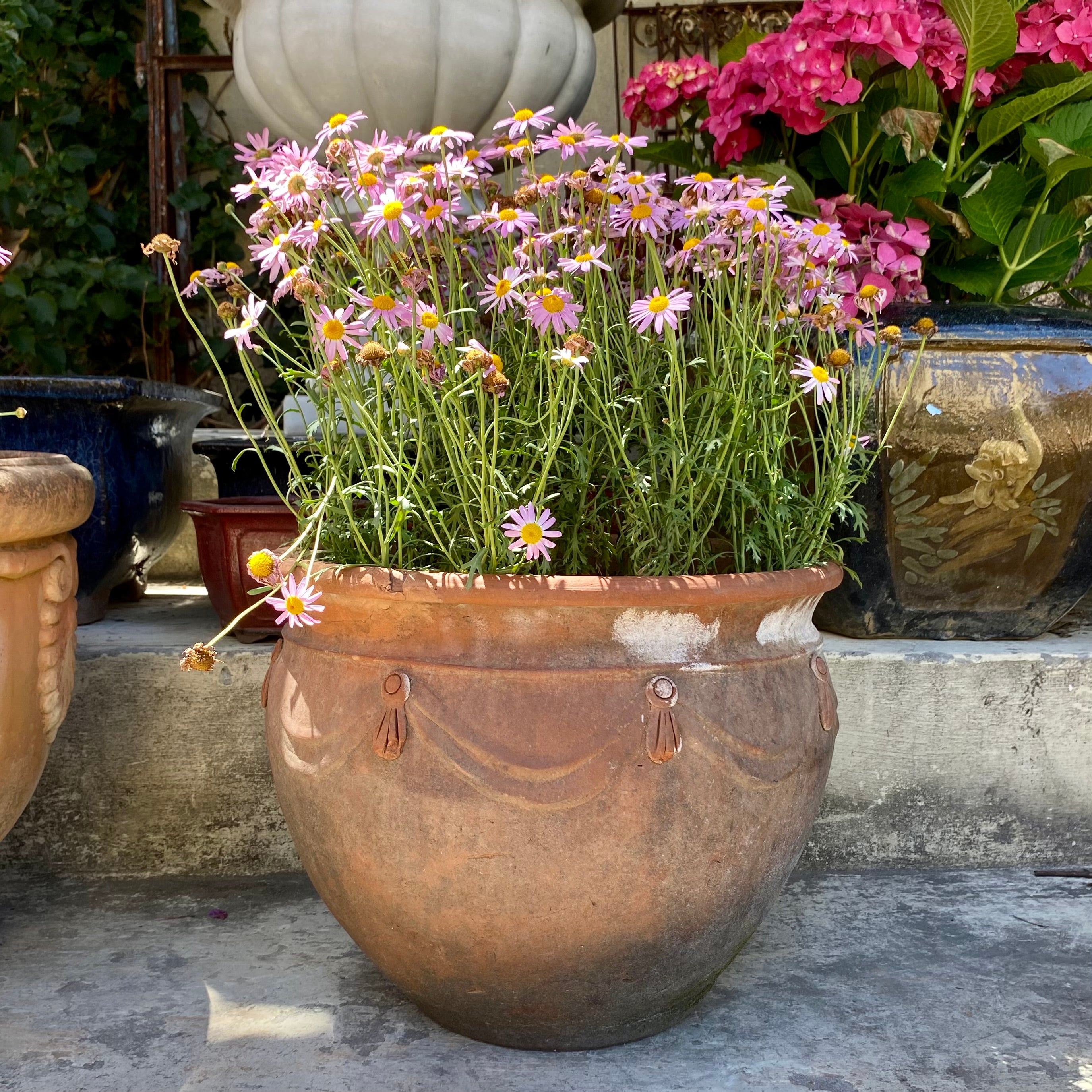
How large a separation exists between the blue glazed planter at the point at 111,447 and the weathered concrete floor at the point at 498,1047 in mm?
520

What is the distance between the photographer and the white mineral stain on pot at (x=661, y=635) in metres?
1.08

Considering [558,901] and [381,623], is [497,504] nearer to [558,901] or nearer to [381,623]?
[381,623]

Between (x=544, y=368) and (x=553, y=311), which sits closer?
(x=553, y=311)

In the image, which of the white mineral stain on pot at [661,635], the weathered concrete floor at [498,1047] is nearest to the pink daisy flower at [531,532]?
the white mineral stain on pot at [661,635]

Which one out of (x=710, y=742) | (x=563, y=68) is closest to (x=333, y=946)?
(x=710, y=742)

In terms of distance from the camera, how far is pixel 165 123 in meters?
3.09

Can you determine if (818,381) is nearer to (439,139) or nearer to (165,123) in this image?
(439,139)

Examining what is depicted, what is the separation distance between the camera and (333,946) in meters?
1.43

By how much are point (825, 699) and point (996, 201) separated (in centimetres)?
93

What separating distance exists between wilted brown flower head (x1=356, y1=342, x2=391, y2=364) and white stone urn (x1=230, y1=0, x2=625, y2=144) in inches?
50.3

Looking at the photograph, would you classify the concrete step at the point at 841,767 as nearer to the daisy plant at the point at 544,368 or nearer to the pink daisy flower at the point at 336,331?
the daisy plant at the point at 544,368

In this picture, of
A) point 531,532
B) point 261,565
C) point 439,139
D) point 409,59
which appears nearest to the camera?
point 261,565

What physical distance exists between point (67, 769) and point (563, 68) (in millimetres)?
1561

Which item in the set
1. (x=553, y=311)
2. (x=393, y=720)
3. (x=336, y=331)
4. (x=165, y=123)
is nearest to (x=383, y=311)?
(x=336, y=331)
